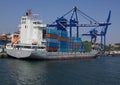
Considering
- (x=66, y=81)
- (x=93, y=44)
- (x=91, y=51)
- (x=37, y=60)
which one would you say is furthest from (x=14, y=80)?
(x=93, y=44)

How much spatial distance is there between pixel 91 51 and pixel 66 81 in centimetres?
5770

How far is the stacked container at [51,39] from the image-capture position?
198 ft

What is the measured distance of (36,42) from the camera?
57.3 metres

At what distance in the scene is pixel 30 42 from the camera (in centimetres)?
5778

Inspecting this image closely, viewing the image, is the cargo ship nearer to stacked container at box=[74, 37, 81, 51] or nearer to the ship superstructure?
the ship superstructure

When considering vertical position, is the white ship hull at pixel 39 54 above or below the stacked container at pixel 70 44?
below

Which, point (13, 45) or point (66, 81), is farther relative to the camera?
point (13, 45)

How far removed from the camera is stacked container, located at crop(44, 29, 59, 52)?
6021 cm

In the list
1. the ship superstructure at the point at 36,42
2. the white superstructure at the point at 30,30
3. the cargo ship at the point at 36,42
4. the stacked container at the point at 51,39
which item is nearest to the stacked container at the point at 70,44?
the ship superstructure at the point at 36,42

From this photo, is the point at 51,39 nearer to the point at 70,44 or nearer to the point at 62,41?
the point at 62,41

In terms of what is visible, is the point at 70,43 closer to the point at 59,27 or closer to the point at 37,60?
the point at 59,27

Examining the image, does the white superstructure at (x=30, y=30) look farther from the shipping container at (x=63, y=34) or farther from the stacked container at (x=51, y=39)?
the shipping container at (x=63, y=34)

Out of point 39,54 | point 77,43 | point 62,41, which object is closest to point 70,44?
point 77,43

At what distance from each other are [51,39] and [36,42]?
5336 millimetres
